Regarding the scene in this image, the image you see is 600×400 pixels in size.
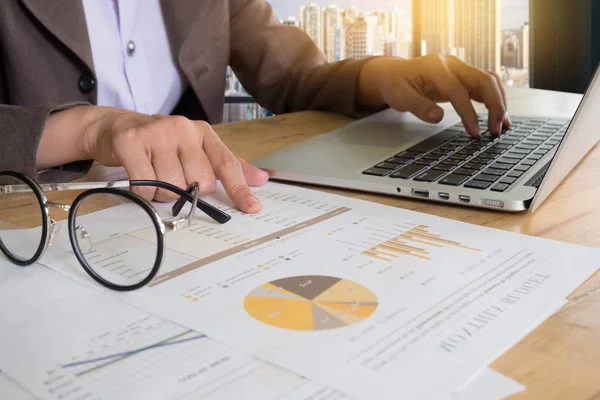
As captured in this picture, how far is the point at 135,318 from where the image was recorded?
37 centimetres

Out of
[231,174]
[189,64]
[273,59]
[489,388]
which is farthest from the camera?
[273,59]

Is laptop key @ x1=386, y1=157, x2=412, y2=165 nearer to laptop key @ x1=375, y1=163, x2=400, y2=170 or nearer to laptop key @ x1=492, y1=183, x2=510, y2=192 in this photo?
laptop key @ x1=375, y1=163, x2=400, y2=170

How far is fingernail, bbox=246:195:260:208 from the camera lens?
0.59 m

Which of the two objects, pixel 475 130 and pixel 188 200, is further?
pixel 475 130

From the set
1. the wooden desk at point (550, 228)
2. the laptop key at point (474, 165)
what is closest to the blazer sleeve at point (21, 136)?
the wooden desk at point (550, 228)

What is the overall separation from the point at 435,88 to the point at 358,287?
61 centimetres

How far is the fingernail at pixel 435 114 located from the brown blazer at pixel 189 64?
17 centimetres

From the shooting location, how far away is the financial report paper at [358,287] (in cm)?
32

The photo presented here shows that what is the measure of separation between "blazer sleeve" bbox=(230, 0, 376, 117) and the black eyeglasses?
0.69m

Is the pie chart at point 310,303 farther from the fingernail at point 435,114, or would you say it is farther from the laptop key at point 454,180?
the fingernail at point 435,114

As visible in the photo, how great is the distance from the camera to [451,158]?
70 cm

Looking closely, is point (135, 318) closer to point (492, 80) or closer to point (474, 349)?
point (474, 349)

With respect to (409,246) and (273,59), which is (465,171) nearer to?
(409,246)

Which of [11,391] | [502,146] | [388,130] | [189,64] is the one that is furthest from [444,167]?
[189,64]
